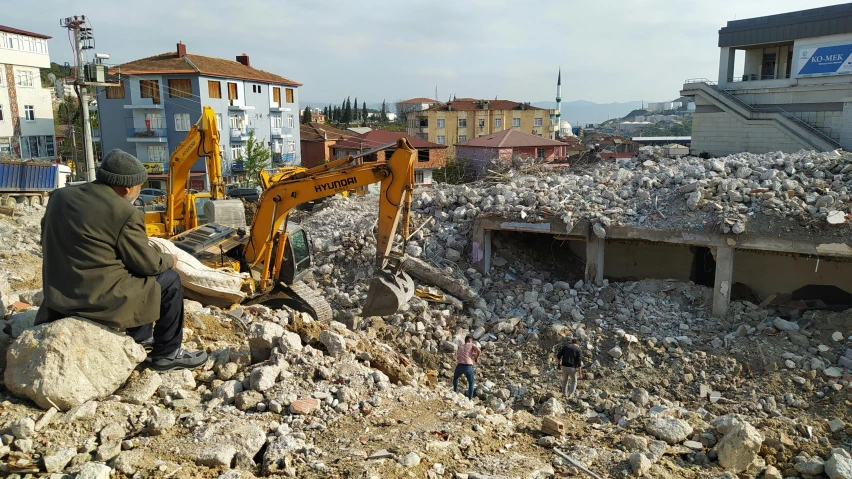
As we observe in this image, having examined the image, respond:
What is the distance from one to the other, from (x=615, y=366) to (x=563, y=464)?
5.07 metres

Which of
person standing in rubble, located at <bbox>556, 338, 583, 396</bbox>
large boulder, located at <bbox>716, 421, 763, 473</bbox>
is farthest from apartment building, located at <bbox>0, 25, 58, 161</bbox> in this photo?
→ large boulder, located at <bbox>716, 421, 763, 473</bbox>

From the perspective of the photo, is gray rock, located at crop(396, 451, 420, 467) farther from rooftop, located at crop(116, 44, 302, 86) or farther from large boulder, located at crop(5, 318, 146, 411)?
rooftop, located at crop(116, 44, 302, 86)

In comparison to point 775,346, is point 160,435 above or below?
above

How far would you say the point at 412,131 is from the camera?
50.0m

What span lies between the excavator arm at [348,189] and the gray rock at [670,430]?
3.00m

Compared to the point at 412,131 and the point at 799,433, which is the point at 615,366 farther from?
the point at 412,131

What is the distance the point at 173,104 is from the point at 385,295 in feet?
89.1

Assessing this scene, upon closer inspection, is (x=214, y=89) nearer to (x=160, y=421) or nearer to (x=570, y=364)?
(x=570, y=364)

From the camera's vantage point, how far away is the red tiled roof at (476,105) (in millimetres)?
Result: 47938

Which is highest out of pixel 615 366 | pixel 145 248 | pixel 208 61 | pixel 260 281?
pixel 208 61

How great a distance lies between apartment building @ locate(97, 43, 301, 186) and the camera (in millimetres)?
30078

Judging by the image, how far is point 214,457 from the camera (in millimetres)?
3648

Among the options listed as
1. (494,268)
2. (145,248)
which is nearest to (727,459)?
(145,248)

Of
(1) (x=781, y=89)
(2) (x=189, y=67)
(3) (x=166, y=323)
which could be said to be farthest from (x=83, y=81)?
(1) (x=781, y=89)
